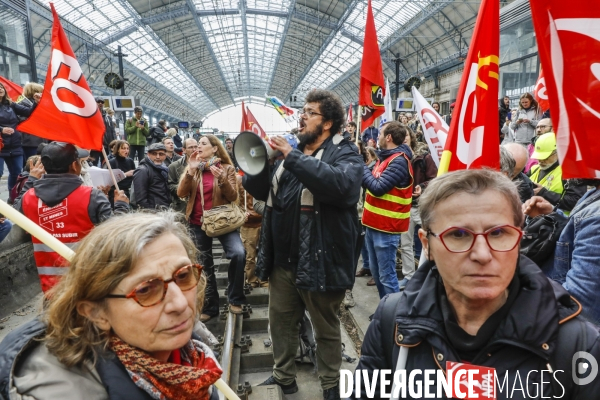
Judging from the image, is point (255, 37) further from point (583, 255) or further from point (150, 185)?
point (583, 255)

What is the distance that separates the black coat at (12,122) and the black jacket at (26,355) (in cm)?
567

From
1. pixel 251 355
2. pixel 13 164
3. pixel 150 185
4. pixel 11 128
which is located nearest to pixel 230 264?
pixel 251 355

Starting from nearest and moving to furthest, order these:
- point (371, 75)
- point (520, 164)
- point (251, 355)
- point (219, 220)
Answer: point (520, 164), point (251, 355), point (219, 220), point (371, 75)

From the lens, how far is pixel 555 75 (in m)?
1.69

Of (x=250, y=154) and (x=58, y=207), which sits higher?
(x=250, y=154)

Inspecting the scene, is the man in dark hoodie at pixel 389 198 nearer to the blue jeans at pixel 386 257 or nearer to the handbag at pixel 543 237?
the blue jeans at pixel 386 257

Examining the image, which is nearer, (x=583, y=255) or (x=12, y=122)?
(x=583, y=255)

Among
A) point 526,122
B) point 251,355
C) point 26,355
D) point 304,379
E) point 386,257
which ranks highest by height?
point 526,122

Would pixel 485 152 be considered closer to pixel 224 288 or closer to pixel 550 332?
pixel 550 332

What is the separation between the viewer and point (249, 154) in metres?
2.60

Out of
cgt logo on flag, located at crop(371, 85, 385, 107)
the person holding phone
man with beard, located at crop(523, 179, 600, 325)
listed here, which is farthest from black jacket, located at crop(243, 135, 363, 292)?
the person holding phone

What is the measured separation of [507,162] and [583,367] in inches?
69.6

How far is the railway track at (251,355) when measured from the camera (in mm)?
2869

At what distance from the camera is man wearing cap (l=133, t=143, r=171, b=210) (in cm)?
451
